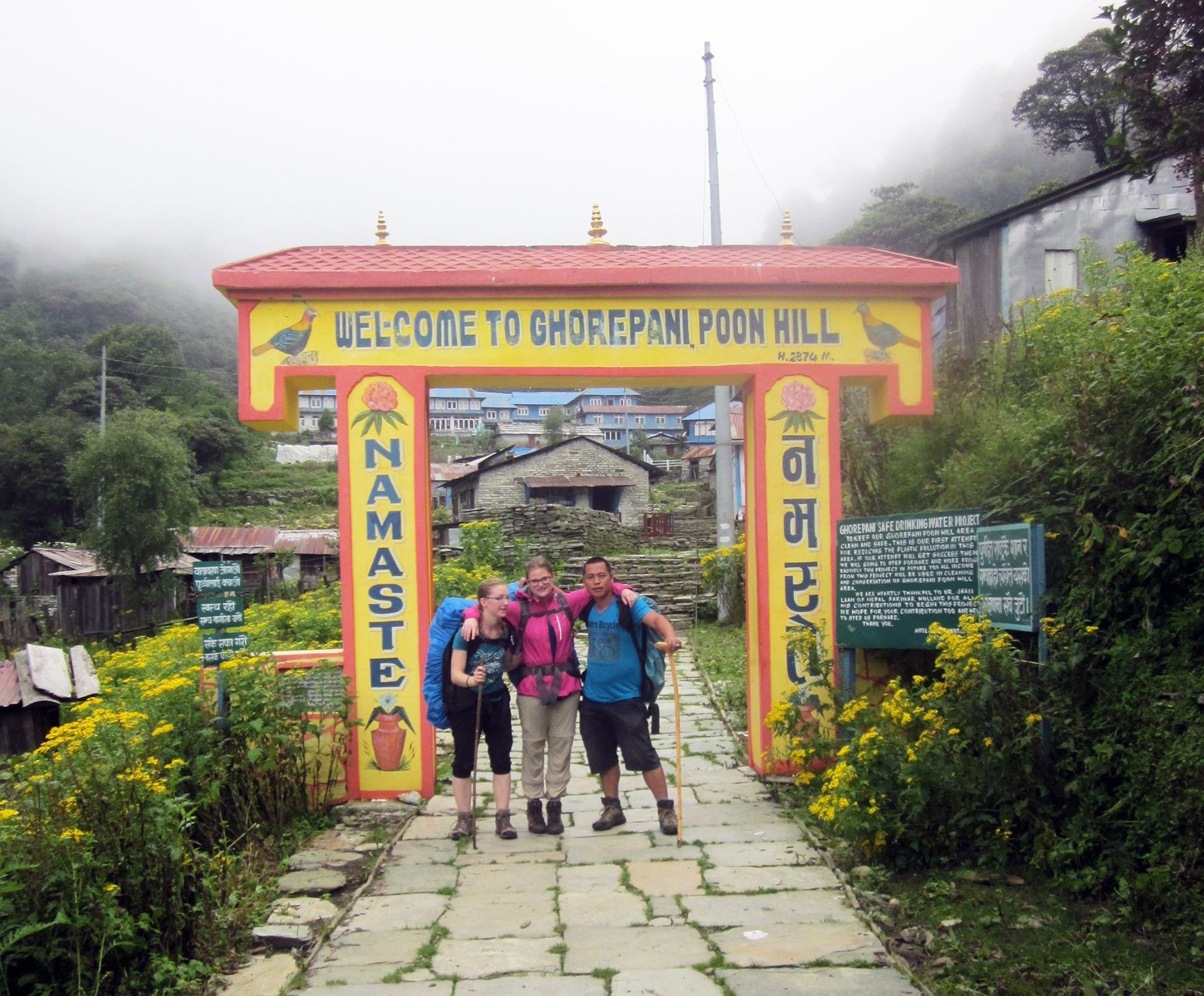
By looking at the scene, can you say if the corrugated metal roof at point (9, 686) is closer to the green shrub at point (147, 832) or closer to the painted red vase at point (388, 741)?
the green shrub at point (147, 832)

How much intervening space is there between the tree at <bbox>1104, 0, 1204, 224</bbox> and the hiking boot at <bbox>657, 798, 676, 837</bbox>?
4.29m

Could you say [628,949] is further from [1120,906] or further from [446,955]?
[1120,906]

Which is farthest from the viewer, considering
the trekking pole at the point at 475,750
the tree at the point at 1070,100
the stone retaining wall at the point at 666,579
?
the tree at the point at 1070,100

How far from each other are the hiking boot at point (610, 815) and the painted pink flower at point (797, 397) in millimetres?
3075

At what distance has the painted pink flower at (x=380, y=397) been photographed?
292 inches

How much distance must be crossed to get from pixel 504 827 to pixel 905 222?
146 feet

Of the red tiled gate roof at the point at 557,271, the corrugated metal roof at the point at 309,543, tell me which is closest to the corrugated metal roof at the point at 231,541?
the corrugated metal roof at the point at 309,543

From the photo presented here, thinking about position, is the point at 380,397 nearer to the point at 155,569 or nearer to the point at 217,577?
the point at 217,577

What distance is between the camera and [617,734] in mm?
6375

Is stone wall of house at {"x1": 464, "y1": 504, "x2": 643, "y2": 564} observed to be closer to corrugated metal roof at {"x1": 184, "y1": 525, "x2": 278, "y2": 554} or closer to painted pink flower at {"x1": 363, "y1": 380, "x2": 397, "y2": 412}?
corrugated metal roof at {"x1": 184, "y1": 525, "x2": 278, "y2": 554}

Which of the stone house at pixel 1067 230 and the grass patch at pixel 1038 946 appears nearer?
the grass patch at pixel 1038 946

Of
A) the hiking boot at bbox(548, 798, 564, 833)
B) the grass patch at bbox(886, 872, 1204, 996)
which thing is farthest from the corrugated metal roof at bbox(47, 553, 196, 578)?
the grass patch at bbox(886, 872, 1204, 996)

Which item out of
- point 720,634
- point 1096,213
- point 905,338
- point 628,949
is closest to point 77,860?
point 628,949

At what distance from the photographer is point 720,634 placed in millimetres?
15508
